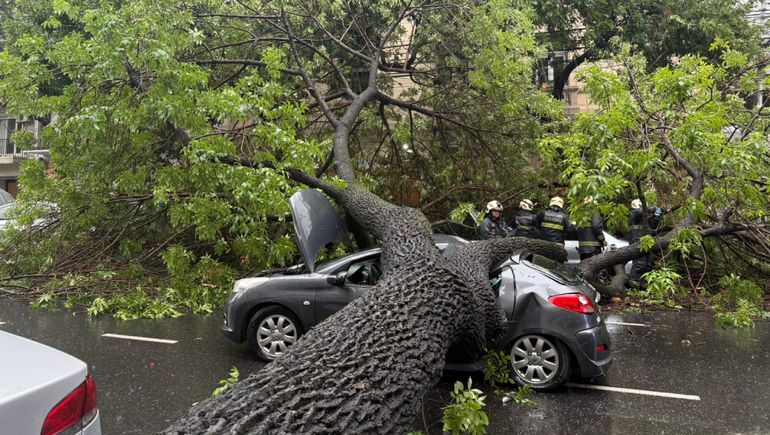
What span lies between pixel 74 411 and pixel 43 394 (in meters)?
0.19

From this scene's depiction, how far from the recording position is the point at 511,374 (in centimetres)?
480

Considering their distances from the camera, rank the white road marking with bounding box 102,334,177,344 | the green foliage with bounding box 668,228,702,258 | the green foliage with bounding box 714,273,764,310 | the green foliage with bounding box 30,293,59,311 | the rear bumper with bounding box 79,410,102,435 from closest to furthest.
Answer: the rear bumper with bounding box 79,410,102,435 → the white road marking with bounding box 102,334,177,344 → the green foliage with bounding box 668,228,702,258 → the green foliage with bounding box 714,273,764,310 → the green foliage with bounding box 30,293,59,311

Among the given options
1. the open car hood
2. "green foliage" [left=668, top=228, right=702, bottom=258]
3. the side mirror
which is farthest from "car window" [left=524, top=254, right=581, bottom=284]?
"green foliage" [left=668, top=228, right=702, bottom=258]

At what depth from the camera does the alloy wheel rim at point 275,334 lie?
559cm

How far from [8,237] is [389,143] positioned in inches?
273

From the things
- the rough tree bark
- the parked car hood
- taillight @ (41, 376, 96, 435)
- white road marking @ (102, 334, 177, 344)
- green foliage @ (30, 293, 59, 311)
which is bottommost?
white road marking @ (102, 334, 177, 344)

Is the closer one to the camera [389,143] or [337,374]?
[337,374]

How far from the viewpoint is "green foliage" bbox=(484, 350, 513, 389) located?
4770 mm

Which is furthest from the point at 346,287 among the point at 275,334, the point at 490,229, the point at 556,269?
the point at 490,229

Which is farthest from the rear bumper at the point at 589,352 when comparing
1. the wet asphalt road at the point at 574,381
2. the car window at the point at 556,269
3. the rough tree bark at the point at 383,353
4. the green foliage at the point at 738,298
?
the green foliage at the point at 738,298

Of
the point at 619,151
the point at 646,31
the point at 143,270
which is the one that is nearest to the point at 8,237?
the point at 143,270

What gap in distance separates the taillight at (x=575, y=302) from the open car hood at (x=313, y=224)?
213cm

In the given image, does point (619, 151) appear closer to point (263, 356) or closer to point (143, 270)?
point (263, 356)

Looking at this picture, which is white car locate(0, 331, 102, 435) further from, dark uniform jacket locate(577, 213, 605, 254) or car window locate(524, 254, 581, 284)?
dark uniform jacket locate(577, 213, 605, 254)
